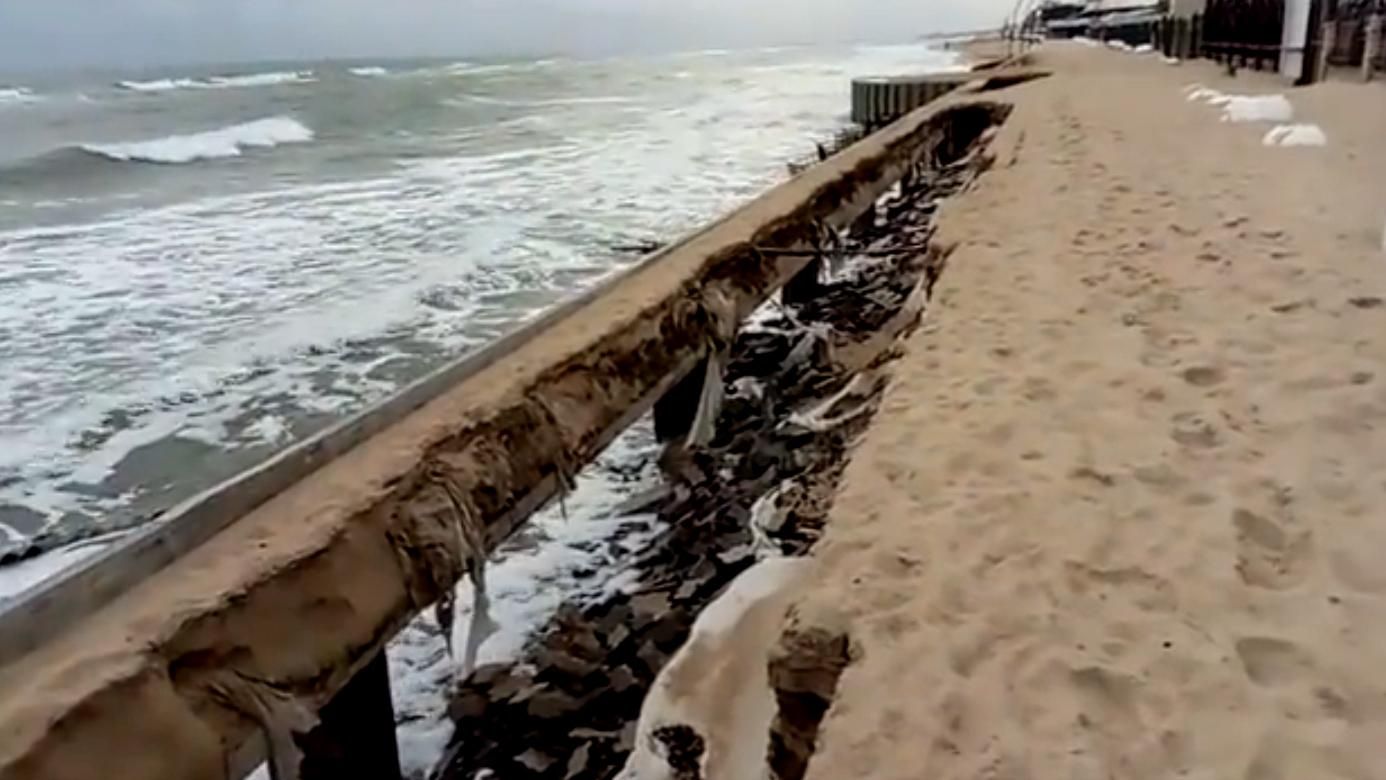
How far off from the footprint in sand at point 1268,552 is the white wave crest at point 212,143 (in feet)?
93.5

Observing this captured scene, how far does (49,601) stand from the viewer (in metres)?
2.67

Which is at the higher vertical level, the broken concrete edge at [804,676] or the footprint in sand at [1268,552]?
the footprint in sand at [1268,552]

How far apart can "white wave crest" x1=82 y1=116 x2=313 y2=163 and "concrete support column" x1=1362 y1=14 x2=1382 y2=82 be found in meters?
24.1

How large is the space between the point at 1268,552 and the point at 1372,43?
14.5 meters

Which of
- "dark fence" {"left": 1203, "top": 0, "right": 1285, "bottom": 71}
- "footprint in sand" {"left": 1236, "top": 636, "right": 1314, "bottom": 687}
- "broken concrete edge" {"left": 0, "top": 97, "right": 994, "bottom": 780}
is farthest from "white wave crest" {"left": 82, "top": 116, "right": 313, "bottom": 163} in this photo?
"footprint in sand" {"left": 1236, "top": 636, "right": 1314, "bottom": 687}

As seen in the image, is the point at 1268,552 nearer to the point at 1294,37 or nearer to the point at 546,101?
the point at 1294,37

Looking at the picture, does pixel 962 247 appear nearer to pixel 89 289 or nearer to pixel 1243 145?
pixel 1243 145

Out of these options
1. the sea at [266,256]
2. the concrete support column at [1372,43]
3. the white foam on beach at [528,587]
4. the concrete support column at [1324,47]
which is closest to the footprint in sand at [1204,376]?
the white foam on beach at [528,587]

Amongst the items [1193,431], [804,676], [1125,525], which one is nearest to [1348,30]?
[1193,431]

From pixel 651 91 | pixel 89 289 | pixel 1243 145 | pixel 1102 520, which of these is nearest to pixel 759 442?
pixel 1102 520

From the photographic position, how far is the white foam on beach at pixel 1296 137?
31.6 feet

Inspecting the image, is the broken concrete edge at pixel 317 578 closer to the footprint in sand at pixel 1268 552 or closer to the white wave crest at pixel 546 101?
the footprint in sand at pixel 1268 552

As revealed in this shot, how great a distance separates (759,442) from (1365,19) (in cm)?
1327

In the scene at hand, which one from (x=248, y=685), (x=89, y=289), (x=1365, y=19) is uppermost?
(x=1365, y=19)
